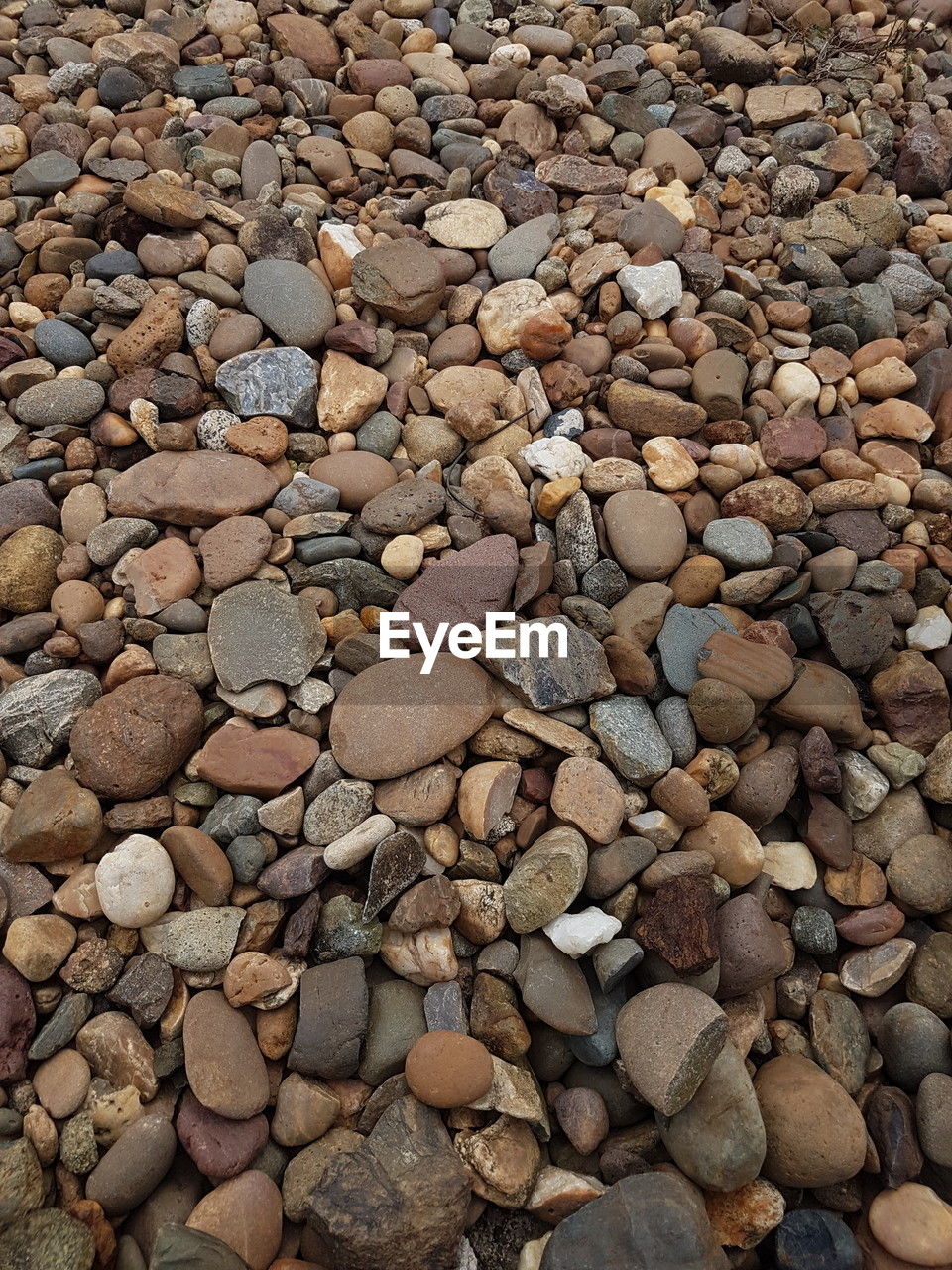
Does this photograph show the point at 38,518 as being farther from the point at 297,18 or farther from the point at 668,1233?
the point at 297,18

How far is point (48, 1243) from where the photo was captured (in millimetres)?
1729

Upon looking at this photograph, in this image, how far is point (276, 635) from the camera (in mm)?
2449

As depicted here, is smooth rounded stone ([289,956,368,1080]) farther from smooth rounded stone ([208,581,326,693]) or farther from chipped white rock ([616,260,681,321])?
chipped white rock ([616,260,681,321])

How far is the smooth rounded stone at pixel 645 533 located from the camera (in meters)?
2.67

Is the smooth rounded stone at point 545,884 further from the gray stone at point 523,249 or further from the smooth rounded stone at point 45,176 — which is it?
the smooth rounded stone at point 45,176

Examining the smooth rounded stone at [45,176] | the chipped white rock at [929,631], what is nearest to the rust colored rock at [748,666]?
the chipped white rock at [929,631]

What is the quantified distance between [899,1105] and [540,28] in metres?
4.79

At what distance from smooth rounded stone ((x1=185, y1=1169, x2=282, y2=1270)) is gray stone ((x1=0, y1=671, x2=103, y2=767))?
3.95ft

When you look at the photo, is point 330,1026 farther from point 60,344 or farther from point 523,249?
point 523,249

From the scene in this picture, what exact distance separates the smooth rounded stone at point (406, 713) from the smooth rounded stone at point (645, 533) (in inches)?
25.3

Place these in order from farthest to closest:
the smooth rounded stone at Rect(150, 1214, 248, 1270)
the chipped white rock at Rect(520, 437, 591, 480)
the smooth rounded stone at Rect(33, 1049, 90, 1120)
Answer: the chipped white rock at Rect(520, 437, 591, 480) < the smooth rounded stone at Rect(33, 1049, 90, 1120) < the smooth rounded stone at Rect(150, 1214, 248, 1270)

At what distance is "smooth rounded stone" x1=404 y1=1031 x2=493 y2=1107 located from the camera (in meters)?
1.91

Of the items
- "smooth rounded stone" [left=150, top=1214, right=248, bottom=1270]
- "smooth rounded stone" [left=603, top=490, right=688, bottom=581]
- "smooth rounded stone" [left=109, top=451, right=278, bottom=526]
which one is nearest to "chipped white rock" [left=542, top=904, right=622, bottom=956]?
"smooth rounded stone" [left=150, top=1214, right=248, bottom=1270]

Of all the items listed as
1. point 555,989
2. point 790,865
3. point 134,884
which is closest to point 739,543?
point 790,865
